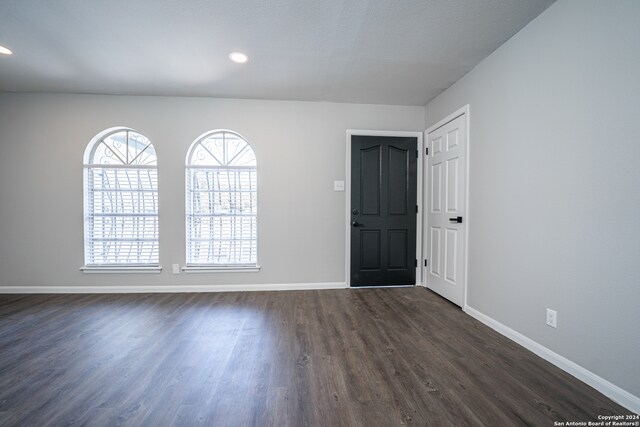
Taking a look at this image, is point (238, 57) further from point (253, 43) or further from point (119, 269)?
point (119, 269)

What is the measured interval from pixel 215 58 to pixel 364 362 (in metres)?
2.99

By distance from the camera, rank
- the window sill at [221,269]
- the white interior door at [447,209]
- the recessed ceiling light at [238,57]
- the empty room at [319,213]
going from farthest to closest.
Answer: the window sill at [221,269] → the white interior door at [447,209] → the recessed ceiling light at [238,57] → the empty room at [319,213]

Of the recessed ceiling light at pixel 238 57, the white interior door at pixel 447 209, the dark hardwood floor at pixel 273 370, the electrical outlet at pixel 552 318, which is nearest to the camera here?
the dark hardwood floor at pixel 273 370

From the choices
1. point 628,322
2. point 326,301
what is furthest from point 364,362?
point 628,322

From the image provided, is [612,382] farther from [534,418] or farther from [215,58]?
[215,58]

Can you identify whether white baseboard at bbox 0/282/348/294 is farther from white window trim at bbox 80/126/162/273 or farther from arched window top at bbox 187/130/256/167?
arched window top at bbox 187/130/256/167

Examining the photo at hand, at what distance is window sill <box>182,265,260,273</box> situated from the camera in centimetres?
317

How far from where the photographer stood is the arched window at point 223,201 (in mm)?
3268

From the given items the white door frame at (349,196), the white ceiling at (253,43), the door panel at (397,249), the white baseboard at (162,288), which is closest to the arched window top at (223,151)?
A: the white ceiling at (253,43)

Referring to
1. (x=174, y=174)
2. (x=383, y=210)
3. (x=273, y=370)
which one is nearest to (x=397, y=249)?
(x=383, y=210)

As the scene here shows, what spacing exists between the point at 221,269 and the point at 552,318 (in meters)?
3.36

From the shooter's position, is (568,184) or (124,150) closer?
(568,184)

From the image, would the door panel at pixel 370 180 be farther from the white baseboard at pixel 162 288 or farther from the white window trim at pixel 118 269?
the white window trim at pixel 118 269

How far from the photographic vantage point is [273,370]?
1.60 meters
